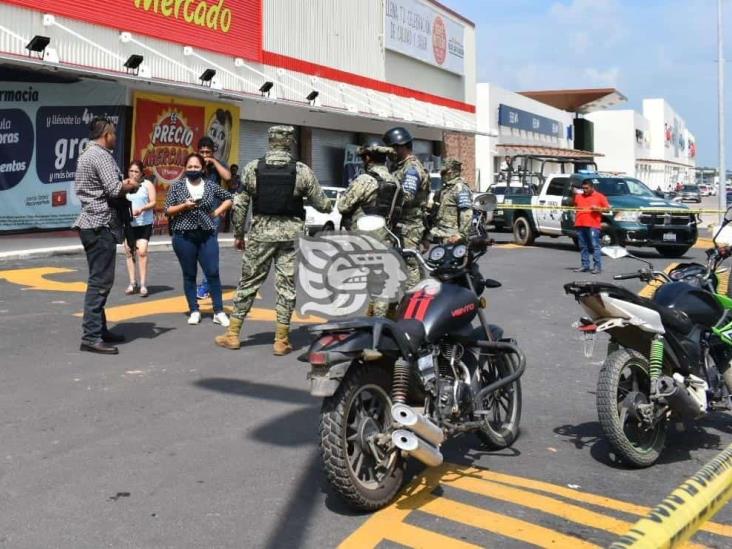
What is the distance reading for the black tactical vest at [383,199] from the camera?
703cm

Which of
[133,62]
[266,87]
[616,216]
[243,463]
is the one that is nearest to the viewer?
[243,463]

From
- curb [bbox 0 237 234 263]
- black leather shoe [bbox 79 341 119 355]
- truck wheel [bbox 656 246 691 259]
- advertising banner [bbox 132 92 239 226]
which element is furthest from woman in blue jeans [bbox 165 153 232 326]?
truck wheel [bbox 656 246 691 259]

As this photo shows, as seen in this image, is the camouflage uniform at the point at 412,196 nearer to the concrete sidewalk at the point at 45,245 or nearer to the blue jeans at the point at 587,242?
the blue jeans at the point at 587,242

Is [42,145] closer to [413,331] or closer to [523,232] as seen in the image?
[523,232]

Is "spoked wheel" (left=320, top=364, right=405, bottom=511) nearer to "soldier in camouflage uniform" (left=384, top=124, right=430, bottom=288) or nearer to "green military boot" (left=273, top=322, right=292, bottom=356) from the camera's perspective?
"green military boot" (left=273, top=322, right=292, bottom=356)

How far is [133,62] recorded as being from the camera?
18406 millimetres

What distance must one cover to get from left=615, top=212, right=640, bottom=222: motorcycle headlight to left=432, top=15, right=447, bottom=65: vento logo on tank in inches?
718

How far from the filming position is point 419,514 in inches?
159

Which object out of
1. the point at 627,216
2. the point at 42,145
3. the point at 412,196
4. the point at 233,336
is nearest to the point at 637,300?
the point at 412,196

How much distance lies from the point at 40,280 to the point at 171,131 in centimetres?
964

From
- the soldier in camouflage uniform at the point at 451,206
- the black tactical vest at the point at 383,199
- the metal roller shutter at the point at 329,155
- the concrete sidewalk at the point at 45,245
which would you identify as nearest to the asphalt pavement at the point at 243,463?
the black tactical vest at the point at 383,199

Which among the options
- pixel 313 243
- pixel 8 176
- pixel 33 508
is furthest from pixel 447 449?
pixel 8 176

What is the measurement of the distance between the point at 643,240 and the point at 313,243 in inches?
548

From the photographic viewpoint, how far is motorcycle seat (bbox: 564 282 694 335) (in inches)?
186
